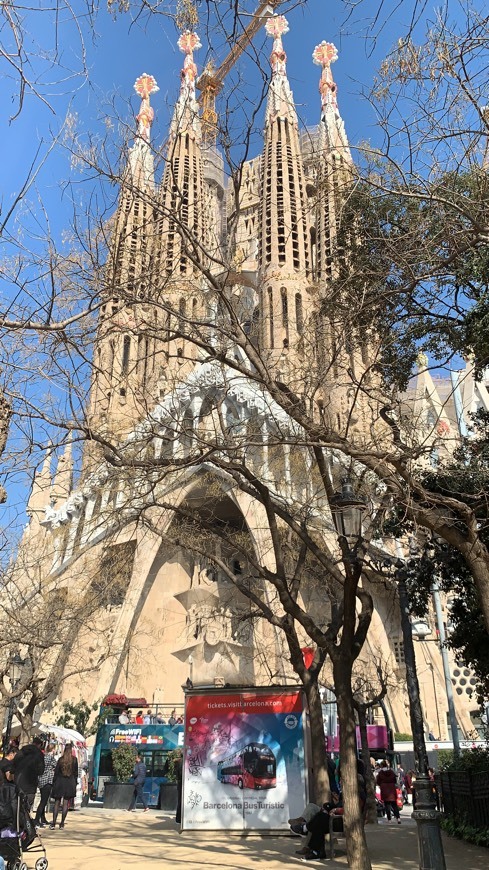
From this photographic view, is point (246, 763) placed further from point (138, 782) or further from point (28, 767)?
point (138, 782)

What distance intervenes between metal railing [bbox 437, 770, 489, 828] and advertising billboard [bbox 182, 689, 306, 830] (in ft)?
6.62

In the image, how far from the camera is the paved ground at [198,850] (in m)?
6.84

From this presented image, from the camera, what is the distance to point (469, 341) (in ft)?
28.6

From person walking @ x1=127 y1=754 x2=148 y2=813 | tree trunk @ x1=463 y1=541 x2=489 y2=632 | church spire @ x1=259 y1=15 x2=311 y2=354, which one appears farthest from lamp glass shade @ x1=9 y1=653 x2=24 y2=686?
church spire @ x1=259 y1=15 x2=311 y2=354

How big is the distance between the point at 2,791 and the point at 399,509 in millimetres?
5132

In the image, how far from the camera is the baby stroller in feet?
18.3

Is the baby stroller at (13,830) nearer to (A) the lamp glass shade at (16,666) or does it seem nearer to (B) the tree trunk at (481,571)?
(B) the tree trunk at (481,571)

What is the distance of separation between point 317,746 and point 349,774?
195cm

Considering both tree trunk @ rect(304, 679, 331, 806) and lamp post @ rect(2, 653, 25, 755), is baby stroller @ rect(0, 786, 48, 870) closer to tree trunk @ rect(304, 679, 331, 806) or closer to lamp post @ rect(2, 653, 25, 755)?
tree trunk @ rect(304, 679, 331, 806)

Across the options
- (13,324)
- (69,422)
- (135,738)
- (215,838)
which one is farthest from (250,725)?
(135,738)

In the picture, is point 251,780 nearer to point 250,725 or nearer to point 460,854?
point 250,725

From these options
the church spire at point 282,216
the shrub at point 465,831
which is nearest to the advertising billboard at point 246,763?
the shrub at point 465,831

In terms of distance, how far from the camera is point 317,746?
8.76 metres

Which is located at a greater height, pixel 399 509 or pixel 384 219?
pixel 384 219
